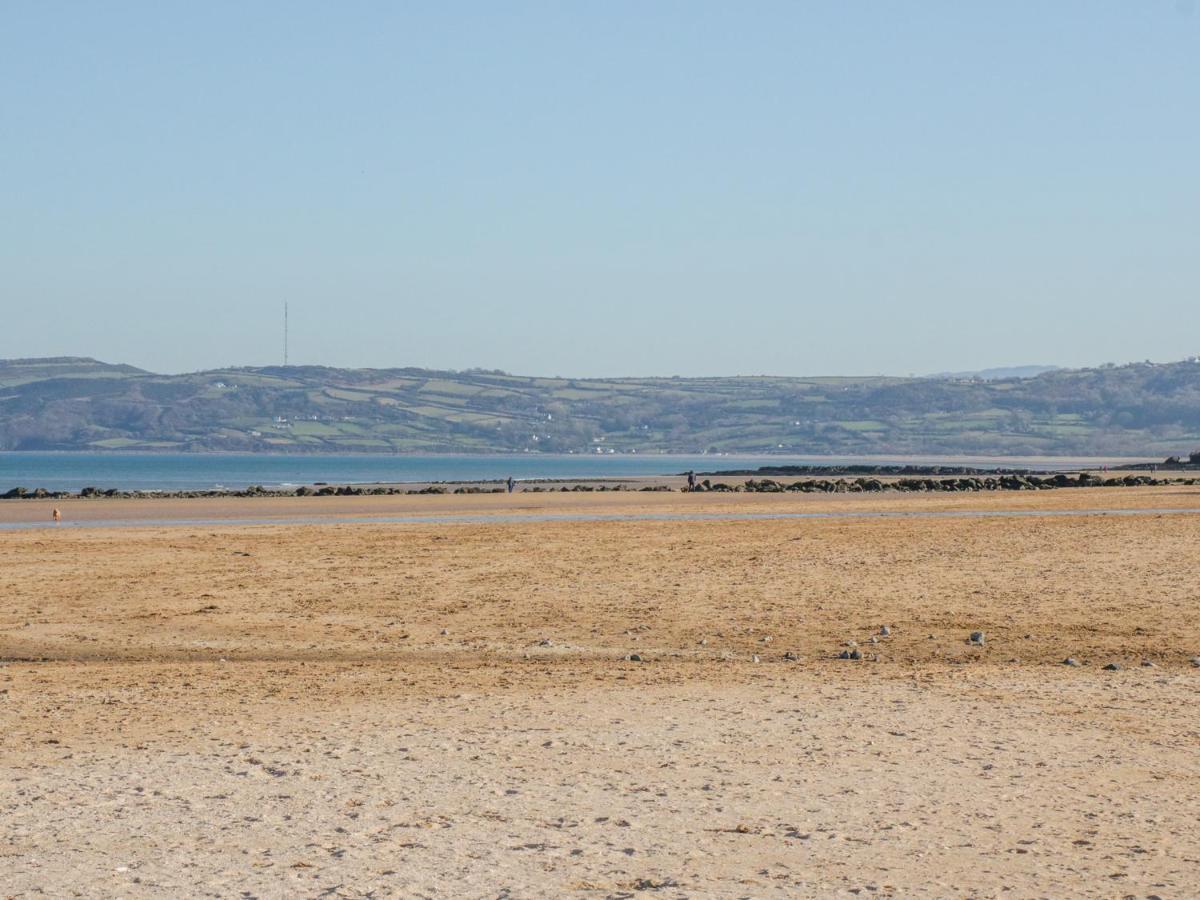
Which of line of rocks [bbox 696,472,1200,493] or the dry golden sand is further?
line of rocks [bbox 696,472,1200,493]

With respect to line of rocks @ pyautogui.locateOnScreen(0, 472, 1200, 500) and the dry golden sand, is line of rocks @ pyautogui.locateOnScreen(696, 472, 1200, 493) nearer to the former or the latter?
line of rocks @ pyautogui.locateOnScreen(0, 472, 1200, 500)

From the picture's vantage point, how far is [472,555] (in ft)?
87.9

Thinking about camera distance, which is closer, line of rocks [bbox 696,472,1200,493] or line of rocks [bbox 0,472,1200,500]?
line of rocks [bbox 696,472,1200,493]

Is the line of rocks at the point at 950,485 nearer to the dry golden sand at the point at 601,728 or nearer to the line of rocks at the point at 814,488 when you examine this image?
the line of rocks at the point at 814,488

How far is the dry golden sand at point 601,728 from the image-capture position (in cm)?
841

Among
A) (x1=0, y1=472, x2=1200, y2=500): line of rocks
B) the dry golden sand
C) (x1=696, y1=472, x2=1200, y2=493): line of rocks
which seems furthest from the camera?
(x1=0, y1=472, x2=1200, y2=500): line of rocks

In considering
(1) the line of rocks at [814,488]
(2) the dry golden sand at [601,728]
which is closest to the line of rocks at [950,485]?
(1) the line of rocks at [814,488]

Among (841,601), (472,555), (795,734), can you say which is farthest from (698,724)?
(472,555)

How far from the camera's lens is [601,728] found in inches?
471

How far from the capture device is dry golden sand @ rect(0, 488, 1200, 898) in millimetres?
8406

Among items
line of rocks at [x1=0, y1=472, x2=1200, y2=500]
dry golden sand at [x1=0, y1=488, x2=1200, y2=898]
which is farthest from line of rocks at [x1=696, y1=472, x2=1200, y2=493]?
dry golden sand at [x1=0, y1=488, x2=1200, y2=898]

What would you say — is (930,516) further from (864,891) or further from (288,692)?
(864,891)

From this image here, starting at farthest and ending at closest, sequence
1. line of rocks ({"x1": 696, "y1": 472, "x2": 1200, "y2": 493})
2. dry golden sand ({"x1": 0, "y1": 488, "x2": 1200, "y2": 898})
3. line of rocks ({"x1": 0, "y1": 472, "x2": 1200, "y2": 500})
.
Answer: line of rocks ({"x1": 0, "y1": 472, "x2": 1200, "y2": 500})
line of rocks ({"x1": 696, "y1": 472, "x2": 1200, "y2": 493})
dry golden sand ({"x1": 0, "y1": 488, "x2": 1200, "y2": 898})

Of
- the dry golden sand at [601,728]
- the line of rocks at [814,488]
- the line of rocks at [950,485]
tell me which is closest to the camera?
the dry golden sand at [601,728]
